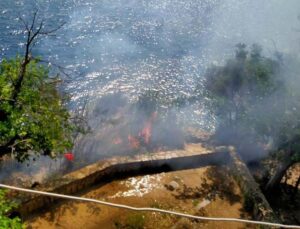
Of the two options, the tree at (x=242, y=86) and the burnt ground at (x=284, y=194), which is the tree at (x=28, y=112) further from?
the burnt ground at (x=284, y=194)

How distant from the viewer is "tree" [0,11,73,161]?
13281 mm

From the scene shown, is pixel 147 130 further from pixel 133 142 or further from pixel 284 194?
pixel 284 194

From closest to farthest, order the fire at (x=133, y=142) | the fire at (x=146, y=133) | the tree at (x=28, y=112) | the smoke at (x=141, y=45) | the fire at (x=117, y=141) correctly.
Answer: the tree at (x=28, y=112), the fire at (x=133, y=142), the fire at (x=117, y=141), the fire at (x=146, y=133), the smoke at (x=141, y=45)

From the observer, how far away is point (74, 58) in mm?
32625

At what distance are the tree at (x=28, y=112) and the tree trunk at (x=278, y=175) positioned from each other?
34.4 feet

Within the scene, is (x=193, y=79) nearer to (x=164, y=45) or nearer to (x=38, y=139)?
(x=164, y=45)

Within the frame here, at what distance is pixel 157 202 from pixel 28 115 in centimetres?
722

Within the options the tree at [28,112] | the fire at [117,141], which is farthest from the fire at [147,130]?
the tree at [28,112]

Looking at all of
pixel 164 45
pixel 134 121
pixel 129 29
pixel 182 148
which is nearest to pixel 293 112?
pixel 182 148

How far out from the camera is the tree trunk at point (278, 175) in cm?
1809

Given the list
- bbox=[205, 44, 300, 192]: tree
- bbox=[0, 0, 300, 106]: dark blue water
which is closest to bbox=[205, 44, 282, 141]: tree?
bbox=[205, 44, 300, 192]: tree

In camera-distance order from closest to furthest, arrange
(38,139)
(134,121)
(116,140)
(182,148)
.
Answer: (38,139)
(182,148)
(116,140)
(134,121)

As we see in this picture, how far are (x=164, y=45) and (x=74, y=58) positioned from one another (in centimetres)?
896

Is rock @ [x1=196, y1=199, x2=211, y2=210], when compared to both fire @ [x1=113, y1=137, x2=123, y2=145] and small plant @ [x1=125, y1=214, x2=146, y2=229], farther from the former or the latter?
fire @ [x1=113, y1=137, x2=123, y2=145]
